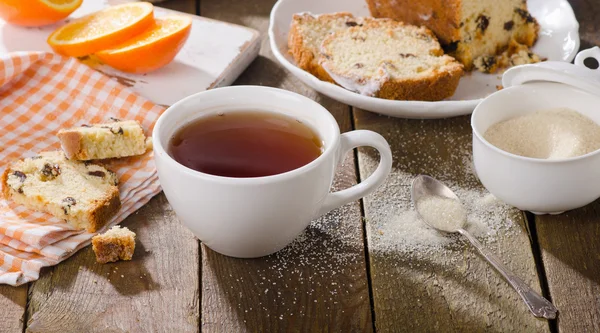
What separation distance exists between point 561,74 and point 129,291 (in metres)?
1.22

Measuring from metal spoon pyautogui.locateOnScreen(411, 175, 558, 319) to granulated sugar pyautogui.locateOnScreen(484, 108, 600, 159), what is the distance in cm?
19

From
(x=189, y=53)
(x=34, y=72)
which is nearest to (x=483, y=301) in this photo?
(x=189, y=53)

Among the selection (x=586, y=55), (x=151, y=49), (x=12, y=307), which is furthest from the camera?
(x=151, y=49)

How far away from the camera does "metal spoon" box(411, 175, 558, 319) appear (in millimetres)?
1614

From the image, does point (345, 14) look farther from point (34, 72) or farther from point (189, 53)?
point (34, 72)

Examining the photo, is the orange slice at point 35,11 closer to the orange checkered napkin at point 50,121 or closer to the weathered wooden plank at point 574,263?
the orange checkered napkin at point 50,121

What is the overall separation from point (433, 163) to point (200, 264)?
78cm

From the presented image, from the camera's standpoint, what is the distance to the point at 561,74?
1.85 meters

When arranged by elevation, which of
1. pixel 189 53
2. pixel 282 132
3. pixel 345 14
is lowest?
pixel 189 53

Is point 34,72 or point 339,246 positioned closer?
point 339,246

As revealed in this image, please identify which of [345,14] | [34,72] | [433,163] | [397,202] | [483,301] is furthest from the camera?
[345,14]

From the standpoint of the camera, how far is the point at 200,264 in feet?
5.70

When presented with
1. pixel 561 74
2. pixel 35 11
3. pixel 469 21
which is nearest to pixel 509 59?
pixel 469 21

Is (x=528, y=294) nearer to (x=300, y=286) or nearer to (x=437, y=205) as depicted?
(x=437, y=205)
